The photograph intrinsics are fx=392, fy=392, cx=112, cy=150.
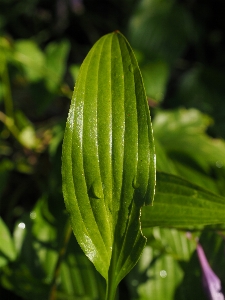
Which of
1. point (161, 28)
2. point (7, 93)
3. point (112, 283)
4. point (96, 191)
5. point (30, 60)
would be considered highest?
point (161, 28)

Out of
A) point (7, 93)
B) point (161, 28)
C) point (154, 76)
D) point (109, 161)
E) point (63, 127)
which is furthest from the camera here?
point (161, 28)

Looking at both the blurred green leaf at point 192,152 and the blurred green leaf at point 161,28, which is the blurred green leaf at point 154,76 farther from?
the blurred green leaf at point 161,28

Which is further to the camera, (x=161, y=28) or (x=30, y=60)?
(x=161, y=28)

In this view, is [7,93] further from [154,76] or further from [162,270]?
[162,270]

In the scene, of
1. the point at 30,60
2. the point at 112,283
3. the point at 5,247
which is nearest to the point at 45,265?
the point at 5,247

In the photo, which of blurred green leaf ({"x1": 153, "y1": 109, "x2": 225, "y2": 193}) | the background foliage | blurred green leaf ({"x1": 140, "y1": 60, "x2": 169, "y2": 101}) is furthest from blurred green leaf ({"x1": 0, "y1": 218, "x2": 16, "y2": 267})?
blurred green leaf ({"x1": 140, "y1": 60, "x2": 169, "y2": 101})

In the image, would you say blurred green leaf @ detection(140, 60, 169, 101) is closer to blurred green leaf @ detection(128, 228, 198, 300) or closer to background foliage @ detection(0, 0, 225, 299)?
background foliage @ detection(0, 0, 225, 299)

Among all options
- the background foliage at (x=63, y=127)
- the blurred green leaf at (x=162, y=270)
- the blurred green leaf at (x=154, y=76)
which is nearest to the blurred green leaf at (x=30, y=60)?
the background foliage at (x=63, y=127)
